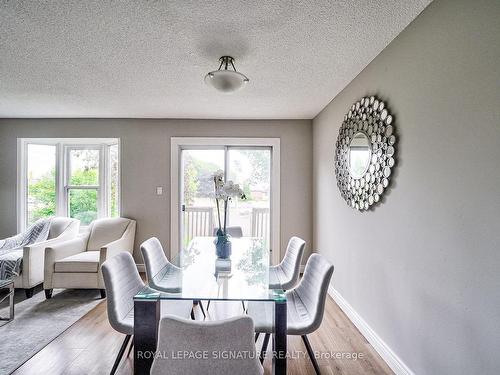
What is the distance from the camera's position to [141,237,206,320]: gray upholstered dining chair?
1579 mm

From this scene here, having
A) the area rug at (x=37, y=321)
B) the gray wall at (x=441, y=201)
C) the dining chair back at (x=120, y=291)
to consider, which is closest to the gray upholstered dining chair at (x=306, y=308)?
the gray wall at (x=441, y=201)

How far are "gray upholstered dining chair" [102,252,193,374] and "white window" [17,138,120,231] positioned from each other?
2.64m

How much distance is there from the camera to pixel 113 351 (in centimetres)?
207

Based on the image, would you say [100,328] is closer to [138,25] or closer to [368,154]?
[138,25]

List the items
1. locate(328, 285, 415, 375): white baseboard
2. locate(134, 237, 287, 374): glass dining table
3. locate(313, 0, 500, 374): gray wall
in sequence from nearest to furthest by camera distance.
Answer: locate(313, 0, 500, 374): gray wall < locate(134, 237, 287, 374): glass dining table < locate(328, 285, 415, 375): white baseboard

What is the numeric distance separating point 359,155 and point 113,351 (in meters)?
2.62

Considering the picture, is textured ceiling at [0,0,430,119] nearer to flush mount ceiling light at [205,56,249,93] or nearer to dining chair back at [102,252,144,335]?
flush mount ceiling light at [205,56,249,93]

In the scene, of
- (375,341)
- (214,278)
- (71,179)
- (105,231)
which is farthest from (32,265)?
(375,341)

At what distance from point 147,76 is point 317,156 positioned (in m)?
2.42

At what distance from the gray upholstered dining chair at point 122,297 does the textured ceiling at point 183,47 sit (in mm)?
1553

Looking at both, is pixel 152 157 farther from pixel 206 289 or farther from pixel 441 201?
pixel 441 201

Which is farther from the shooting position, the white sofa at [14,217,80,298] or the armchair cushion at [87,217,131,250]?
the armchair cushion at [87,217,131,250]

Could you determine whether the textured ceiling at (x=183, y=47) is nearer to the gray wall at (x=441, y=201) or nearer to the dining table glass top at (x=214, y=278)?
the gray wall at (x=441, y=201)

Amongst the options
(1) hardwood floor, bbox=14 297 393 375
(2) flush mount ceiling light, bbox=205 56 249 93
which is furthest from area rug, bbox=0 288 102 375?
(2) flush mount ceiling light, bbox=205 56 249 93
